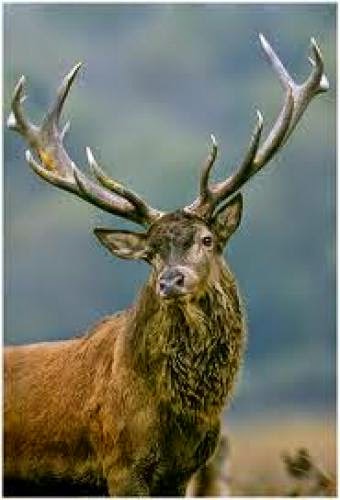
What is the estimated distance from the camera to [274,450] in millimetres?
11859

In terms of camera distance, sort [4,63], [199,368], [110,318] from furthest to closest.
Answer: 1. [4,63]
2. [110,318]
3. [199,368]

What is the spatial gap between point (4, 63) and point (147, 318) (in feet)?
10.6

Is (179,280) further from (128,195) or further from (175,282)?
(128,195)

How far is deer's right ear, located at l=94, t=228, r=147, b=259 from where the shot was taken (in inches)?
341

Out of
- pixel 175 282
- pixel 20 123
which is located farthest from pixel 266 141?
pixel 20 123

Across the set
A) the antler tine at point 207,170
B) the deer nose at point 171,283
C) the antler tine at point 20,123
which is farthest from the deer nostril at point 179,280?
the antler tine at point 20,123

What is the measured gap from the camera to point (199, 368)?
8.61m

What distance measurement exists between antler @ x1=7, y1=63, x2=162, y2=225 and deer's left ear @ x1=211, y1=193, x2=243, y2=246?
30 centimetres

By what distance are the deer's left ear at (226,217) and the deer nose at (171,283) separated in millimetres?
548

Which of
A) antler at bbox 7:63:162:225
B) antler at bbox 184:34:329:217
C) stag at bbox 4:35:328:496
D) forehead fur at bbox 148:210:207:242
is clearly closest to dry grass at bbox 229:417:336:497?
stag at bbox 4:35:328:496

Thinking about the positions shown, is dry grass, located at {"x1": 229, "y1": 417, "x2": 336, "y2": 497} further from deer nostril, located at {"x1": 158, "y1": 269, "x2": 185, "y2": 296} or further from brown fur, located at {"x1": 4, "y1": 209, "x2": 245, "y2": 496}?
deer nostril, located at {"x1": 158, "y1": 269, "x2": 185, "y2": 296}

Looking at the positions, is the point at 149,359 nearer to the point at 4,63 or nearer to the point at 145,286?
the point at 145,286

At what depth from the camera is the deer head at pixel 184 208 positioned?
329 inches

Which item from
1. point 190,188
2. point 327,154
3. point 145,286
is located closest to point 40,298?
point 190,188
